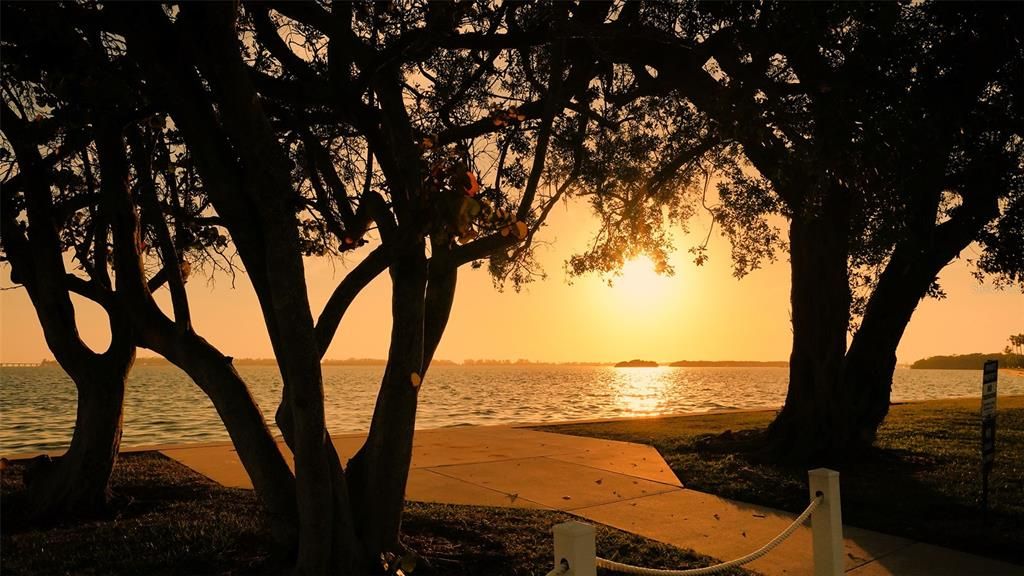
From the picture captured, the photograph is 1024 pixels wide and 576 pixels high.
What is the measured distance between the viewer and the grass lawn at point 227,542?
6.51 meters

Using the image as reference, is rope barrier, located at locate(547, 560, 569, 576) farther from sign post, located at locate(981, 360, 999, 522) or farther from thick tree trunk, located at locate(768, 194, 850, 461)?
thick tree trunk, located at locate(768, 194, 850, 461)

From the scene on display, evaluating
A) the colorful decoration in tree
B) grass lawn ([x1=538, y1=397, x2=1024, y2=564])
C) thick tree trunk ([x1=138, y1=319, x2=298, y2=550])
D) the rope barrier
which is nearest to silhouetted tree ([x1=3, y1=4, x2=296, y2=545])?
thick tree trunk ([x1=138, y1=319, x2=298, y2=550])

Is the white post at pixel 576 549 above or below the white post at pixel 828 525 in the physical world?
above

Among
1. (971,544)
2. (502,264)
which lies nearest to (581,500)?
(502,264)

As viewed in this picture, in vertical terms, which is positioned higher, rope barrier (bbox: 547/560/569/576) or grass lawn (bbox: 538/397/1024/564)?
rope barrier (bbox: 547/560/569/576)

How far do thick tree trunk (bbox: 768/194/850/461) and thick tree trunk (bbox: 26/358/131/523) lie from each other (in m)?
10.7

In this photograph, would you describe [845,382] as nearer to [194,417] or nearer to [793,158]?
[793,158]

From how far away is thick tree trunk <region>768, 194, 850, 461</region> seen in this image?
13.3 m

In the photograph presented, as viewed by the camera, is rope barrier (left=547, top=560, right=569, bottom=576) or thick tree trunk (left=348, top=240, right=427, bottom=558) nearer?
rope barrier (left=547, top=560, right=569, bottom=576)

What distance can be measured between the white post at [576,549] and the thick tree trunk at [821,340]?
10775 millimetres

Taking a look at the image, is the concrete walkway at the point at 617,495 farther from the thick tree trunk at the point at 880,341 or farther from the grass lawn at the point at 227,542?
the thick tree trunk at the point at 880,341

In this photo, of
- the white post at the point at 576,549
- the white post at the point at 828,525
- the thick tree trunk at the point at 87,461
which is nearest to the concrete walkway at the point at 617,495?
the white post at the point at 828,525

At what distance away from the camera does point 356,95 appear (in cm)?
683

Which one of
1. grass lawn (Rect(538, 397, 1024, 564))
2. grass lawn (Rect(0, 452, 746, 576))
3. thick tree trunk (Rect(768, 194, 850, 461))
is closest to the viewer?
grass lawn (Rect(0, 452, 746, 576))
